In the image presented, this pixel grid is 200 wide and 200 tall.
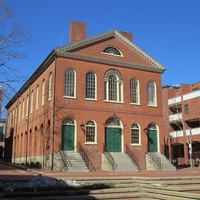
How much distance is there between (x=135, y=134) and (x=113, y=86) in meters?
4.81

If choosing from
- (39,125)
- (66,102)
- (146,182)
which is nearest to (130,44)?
(66,102)

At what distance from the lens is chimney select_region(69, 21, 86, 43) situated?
28.0m

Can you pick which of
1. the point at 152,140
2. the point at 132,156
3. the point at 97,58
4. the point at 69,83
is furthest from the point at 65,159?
the point at 97,58

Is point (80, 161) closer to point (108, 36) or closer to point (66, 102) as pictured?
point (66, 102)

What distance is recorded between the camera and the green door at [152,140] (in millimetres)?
27047

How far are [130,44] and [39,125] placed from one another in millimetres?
11658

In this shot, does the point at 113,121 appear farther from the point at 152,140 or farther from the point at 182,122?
the point at 182,122

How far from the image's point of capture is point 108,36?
27.3 meters

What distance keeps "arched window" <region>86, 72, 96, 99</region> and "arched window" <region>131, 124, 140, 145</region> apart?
15.4 feet

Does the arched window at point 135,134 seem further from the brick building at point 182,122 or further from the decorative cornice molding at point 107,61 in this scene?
the brick building at point 182,122

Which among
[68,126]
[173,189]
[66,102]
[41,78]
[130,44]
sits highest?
[130,44]

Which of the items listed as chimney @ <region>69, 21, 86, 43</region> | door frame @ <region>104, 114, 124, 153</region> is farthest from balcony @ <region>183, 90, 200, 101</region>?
chimney @ <region>69, 21, 86, 43</region>

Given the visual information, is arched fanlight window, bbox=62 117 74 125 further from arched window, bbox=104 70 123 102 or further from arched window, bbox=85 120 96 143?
arched window, bbox=104 70 123 102

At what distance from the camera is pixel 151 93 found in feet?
93.9
